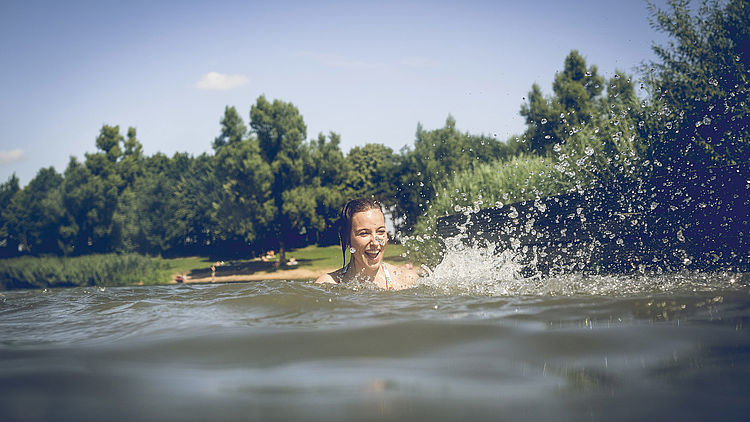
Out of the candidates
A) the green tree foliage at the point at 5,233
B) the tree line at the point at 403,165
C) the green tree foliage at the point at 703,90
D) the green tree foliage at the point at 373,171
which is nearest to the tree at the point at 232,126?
the tree line at the point at 403,165

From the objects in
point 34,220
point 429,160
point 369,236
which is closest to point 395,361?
point 369,236

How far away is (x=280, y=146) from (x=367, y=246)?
123ft

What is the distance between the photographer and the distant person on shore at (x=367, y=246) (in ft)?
19.0

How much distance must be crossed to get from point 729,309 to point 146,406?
3496 millimetres

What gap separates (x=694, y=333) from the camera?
2.61 m

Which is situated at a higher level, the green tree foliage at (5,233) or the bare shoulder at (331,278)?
the green tree foliage at (5,233)

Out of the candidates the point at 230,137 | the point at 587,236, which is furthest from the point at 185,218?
the point at 587,236

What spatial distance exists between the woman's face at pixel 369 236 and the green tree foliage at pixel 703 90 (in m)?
8.94

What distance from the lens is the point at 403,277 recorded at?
20.8ft

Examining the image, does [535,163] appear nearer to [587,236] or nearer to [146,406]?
[587,236]

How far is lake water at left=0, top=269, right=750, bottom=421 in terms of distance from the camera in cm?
170

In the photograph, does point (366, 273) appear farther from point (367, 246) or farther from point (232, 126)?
point (232, 126)

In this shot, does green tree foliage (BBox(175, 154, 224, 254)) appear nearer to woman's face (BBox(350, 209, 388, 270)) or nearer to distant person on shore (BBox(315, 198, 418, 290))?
distant person on shore (BBox(315, 198, 418, 290))

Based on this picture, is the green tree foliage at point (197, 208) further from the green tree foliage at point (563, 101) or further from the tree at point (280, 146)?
the green tree foliage at point (563, 101)
